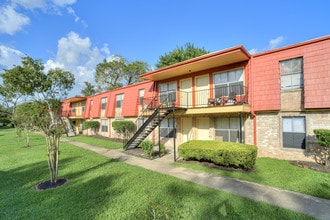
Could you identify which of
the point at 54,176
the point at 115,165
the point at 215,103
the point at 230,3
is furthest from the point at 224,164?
the point at 230,3

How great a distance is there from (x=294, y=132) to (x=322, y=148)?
3.82 ft

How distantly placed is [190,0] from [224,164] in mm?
9402

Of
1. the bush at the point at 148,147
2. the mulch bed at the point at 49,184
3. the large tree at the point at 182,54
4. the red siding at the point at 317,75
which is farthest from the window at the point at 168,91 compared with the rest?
the large tree at the point at 182,54

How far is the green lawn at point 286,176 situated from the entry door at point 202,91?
180 inches

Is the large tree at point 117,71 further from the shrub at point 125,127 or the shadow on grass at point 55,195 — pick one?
the shadow on grass at point 55,195

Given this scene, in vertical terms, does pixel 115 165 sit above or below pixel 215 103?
below

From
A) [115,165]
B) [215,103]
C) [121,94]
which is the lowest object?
[115,165]

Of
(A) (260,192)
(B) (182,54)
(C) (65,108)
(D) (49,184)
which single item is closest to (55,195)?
(D) (49,184)

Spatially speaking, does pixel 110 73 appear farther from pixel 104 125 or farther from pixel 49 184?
pixel 49 184

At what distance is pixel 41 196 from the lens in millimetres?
4930

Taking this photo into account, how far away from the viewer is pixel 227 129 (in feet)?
33.4

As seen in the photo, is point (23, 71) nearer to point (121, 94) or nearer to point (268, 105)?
point (121, 94)

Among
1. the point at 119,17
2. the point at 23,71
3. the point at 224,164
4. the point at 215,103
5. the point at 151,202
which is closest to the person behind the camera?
the point at 151,202

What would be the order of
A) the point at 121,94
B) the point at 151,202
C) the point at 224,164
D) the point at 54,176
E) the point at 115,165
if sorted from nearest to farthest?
the point at 151,202 < the point at 54,176 < the point at 224,164 < the point at 115,165 < the point at 121,94
